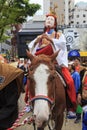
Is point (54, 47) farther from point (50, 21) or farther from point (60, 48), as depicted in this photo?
point (50, 21)

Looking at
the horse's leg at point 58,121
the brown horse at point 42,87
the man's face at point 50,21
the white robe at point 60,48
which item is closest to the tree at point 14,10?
the man's face at point 50,21

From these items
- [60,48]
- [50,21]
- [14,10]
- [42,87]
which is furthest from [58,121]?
[14,10]

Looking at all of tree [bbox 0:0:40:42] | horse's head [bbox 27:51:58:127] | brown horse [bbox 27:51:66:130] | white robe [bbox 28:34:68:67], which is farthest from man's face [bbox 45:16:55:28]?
tree [bbox 0:0:40:42]

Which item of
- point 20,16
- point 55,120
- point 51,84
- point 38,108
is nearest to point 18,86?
point 38,108

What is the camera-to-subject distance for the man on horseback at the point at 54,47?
20.7 ft

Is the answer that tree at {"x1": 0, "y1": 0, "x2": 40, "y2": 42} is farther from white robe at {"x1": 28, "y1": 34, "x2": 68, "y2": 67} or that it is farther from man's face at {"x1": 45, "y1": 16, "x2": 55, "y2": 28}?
white robe at {"x1": 28, "y1": 34, "x2": 68, "y2": 67}

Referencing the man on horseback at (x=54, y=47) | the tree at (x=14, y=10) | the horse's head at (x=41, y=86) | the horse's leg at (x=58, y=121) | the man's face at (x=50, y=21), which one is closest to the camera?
the horse's head at (x=41, y=86)

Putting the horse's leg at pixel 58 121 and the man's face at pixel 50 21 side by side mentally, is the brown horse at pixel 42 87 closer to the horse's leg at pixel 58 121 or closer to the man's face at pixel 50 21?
the horse's leg at pixel 58 121

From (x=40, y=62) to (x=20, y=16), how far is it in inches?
911

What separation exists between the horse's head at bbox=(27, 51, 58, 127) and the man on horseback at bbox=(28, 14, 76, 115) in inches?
30.4

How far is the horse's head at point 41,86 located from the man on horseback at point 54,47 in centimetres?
77

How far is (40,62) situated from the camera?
5.38 meters

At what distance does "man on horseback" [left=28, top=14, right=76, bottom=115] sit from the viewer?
6.30 m

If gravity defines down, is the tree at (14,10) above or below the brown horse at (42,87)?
above
